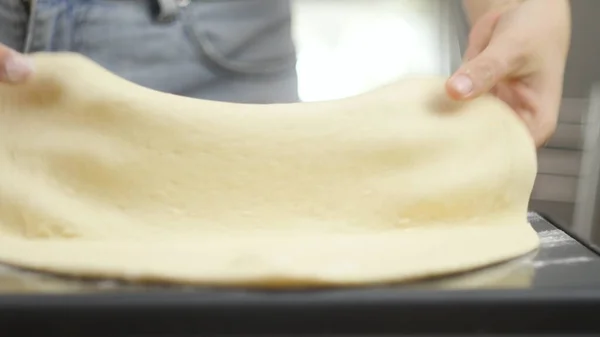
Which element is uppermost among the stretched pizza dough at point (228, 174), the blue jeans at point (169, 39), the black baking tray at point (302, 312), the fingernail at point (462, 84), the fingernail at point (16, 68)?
the blue jeans at point (169, 39)

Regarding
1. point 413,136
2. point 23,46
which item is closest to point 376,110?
point 413,136

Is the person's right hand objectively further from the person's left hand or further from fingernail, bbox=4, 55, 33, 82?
the person's left hand

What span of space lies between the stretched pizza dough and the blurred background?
0.69 m

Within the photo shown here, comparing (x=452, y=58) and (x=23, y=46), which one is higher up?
(x=452, y=58)

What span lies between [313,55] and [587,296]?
34.0 inches

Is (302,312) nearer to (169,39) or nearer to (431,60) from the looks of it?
(169,39)

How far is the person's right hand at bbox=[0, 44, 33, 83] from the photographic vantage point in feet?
1.42

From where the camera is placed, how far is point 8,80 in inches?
17.3

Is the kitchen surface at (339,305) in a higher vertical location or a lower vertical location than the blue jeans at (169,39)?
lower

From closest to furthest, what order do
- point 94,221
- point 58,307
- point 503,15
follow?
point 58,307, point 94,221, point 503,15

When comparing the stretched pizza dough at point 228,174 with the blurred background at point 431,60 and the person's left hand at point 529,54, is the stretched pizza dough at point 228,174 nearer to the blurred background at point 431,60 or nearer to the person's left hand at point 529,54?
the person's left hand at point 529,54

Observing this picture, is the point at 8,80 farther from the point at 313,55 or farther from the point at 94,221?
the point at 313,55

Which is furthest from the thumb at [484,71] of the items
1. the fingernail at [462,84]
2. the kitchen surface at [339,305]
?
the kitchen surface at [339,305]

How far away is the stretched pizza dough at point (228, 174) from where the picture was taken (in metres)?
0.42
